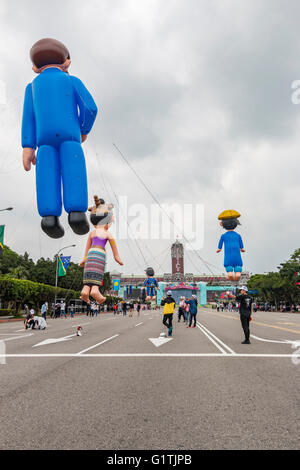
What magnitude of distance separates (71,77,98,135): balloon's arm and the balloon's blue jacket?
0.21 m

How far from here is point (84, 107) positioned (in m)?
6.43

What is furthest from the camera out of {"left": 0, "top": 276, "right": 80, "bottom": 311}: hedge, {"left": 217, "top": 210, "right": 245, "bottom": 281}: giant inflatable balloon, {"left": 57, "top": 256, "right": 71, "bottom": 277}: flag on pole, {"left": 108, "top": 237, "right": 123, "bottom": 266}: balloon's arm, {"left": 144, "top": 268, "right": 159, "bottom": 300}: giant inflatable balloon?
{"left": 0, "top": 276, "right": 80, "bottom": 311}: hedge

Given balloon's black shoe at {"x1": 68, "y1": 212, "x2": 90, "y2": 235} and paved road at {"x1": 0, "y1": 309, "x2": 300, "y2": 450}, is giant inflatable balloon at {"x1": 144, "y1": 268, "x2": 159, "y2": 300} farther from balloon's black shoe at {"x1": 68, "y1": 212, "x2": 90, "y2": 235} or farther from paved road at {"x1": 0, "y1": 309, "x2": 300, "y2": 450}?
balloon's black shoe at {"x1": 68, "y1": 212, "x2": 90, "y2": 235}

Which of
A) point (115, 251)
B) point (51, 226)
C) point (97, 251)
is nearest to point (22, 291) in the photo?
point (115, 251)

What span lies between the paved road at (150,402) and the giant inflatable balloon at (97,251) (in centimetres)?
173

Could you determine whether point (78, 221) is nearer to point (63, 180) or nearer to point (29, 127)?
point (63, 180)

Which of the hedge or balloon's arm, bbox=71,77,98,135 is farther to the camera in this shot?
the hedge

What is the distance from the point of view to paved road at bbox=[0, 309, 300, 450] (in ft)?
12.0

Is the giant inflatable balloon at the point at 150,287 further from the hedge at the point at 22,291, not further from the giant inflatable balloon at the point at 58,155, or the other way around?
the hedge at the point at 22,291

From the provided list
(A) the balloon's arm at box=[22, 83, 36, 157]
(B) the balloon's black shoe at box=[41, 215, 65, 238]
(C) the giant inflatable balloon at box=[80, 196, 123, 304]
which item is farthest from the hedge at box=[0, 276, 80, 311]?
(B) the balloon's black shoe at box=[41, 215, 65, 238]

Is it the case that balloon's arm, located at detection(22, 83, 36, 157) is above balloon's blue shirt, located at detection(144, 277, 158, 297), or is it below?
above

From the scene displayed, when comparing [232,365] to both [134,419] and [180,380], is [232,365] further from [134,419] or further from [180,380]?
[134,419]

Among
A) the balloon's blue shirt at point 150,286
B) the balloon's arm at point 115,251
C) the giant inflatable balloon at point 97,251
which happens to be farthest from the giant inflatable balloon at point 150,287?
the giant inflatable balloon at point 97,251

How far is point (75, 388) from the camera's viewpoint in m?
5.96
